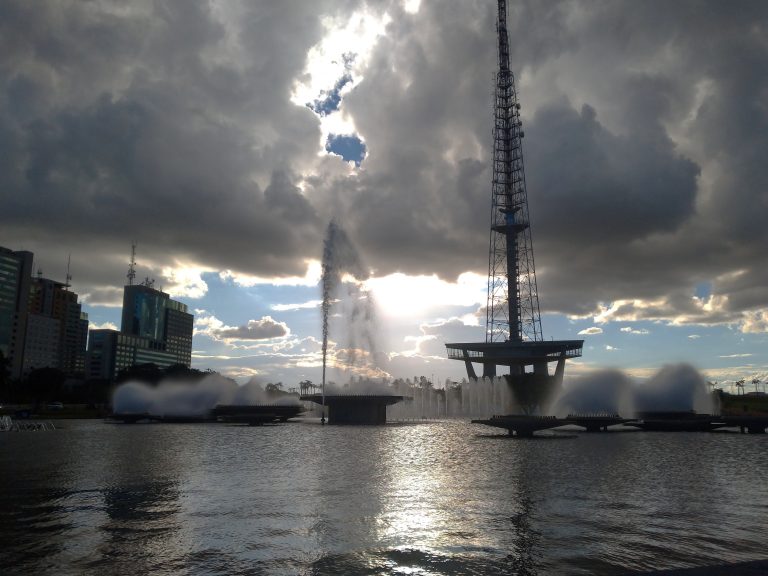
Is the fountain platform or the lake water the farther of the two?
the fountain platform

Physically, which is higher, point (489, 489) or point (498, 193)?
point (498, 193)

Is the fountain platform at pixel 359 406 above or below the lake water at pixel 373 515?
above

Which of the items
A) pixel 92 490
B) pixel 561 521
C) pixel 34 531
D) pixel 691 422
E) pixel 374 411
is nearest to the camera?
pixel 34 531

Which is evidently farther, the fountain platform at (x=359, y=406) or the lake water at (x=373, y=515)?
the fountain platform at (x=359, y=406)

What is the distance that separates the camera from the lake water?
731 inches

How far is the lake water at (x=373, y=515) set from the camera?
18.6 m

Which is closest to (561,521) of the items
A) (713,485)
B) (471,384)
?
(713,485)

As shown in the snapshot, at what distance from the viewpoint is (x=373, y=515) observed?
25.3m

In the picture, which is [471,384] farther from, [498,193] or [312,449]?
[312,449]

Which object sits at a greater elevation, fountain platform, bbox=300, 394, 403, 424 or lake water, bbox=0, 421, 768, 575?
fountain platform, bbox=300, 394, 403, 424

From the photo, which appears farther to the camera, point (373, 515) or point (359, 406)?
point (359, 406)

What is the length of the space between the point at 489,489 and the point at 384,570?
16454 millimetres

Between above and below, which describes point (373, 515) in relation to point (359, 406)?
below

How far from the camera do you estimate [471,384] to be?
645 ft
